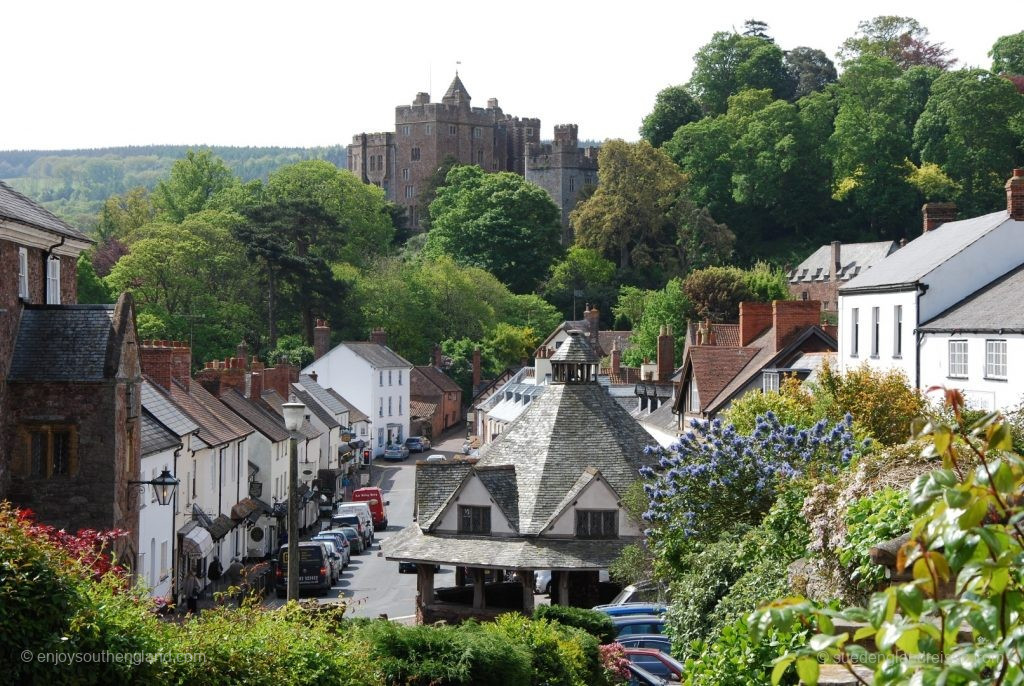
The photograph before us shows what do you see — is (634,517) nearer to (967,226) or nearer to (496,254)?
(967,226)

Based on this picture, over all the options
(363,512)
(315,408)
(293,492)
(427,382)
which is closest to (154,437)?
(293,492)

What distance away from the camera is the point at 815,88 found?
492 feet

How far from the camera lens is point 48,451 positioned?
2581 centimetres

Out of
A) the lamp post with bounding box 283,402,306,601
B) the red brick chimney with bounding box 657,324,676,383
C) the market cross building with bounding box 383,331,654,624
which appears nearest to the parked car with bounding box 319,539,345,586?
the market cross building with bounding box 383,331,654,624

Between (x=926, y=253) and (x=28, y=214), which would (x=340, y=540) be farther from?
(x=28, y=214)

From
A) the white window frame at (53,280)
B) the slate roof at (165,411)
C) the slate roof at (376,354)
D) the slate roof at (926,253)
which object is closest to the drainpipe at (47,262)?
the white window frame at (53,280)

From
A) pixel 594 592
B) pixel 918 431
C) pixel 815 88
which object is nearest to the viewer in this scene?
pixel 918 431

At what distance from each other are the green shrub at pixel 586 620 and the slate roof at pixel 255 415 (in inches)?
1086

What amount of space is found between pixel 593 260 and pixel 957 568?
118m

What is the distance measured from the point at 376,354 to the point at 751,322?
48.7 m

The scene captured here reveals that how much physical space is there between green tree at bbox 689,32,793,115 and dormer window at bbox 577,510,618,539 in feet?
360

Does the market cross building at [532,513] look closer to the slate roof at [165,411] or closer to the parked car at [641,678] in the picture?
the slate roof at [165,411]

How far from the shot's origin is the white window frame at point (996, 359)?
3203 centimetres

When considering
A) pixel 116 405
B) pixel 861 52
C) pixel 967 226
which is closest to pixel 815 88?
pixel 861 52
